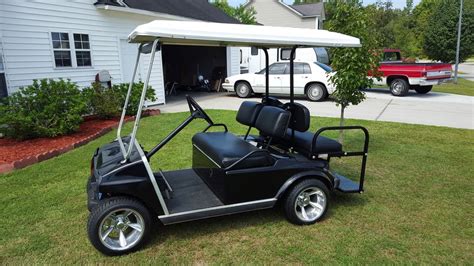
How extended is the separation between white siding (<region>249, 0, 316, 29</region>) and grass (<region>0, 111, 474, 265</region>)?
26524 millimetres

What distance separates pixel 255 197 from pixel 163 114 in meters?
6.85

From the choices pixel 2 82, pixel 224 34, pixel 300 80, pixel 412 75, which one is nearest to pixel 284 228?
pixel 224 34

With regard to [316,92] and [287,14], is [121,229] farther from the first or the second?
[287,14]

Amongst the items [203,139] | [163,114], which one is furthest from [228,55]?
[203,139]

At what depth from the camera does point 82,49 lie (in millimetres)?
9148

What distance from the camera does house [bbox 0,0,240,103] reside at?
7.62 meters

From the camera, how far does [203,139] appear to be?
3.93 m

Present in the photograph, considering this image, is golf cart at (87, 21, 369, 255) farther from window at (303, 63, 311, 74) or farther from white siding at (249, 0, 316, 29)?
white siding at (249, 0, 316, 29)

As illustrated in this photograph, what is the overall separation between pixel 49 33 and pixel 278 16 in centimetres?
2459

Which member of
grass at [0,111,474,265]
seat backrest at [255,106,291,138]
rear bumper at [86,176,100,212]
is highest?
seat backrest at [255,106,291,138]

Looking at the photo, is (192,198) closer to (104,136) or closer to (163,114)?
(104,136)

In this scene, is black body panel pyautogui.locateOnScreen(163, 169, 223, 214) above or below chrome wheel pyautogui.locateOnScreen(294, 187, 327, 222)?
above

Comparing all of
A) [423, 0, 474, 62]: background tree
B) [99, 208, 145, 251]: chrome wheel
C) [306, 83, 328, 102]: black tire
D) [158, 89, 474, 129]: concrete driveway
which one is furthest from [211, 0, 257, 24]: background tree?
[99, 208, 145, 251]: chrome wheel

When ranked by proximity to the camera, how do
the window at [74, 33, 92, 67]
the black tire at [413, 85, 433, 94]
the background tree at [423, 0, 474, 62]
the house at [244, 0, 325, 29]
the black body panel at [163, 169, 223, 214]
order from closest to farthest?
the black body panel at [163, 169, 223, 214]
the window at [74, 33, 92, 67]
the black tire at [413, 85, 433, 94]
the background tree at [423, 0, 474, 62]
the house at [244, 0, 325, 29]
